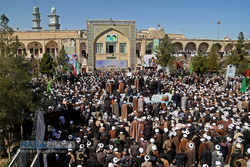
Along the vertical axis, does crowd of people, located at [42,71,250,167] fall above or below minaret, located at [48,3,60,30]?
below

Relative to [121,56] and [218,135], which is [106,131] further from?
[121,56]

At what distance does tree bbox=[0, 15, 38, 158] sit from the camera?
253 inches

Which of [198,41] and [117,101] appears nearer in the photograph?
[117,101]

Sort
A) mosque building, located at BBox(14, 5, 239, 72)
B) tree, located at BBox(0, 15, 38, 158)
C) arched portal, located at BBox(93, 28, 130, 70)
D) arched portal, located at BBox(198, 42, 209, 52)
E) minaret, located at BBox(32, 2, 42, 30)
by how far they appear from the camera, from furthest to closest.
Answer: minaret, located at BBox(32, 2, 42, 30) < arched portal, located at BBox(198, 42, 209, 52) < arched portal, located at BBox(93, 28, 130, 70) < mosque building, located at BBox(14, 5, 239, 72) < tree, located at BBox(0, 15, 38, 158)

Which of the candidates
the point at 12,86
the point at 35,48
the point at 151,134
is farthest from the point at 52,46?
the point at 151,134

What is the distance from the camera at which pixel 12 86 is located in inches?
265

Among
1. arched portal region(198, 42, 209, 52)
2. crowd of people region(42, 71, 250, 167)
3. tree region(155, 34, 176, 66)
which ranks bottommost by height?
crowd of people region(42, 71, 250, 167)

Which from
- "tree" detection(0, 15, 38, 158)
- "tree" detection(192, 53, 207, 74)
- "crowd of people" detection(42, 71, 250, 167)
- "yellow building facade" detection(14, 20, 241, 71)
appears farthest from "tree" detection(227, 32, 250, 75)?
"tree" detection(0, 15, 38, 158)

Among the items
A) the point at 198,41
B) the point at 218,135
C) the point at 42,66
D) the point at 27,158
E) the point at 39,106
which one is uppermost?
the point at 198,41

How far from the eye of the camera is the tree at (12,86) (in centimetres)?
642

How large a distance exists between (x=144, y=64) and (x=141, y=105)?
2062cm

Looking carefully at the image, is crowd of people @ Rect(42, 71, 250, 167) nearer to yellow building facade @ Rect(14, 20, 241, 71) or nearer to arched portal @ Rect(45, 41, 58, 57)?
yellow building facade @ Rect(14, 20, 241, 71)

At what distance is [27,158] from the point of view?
651 centimetres

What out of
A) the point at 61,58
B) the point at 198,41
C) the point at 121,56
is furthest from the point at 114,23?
the point at 198,41
